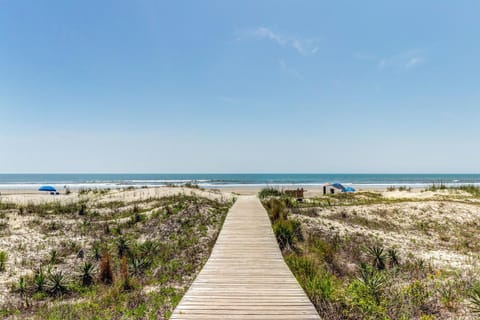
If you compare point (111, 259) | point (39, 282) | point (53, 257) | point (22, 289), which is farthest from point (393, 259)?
point (53, 257)

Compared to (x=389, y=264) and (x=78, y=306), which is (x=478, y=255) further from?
(x=78, y=306)

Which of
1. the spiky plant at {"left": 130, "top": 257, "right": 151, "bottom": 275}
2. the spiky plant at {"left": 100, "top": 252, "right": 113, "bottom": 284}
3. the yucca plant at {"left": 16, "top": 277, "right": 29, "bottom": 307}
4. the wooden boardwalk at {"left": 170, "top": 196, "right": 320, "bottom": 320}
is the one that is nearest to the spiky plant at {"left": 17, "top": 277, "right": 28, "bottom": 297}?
the yucca plant at {"left": 16, "top": 277, "right": 29, "bottom": 307}

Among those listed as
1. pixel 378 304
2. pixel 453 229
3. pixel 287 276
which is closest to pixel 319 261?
pixel 287 276

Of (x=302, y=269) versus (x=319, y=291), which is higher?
(x=319, y=291)

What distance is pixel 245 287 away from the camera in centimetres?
579

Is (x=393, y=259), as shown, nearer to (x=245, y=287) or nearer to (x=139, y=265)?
(x=245, y=287)

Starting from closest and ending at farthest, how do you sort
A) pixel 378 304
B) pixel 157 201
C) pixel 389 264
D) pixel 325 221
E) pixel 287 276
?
1. pixel 378 304
2. pixel 287 276
3. pixel 389 264
4. pixel 325 221
5. pixel 157 201

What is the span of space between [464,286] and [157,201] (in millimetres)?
16539

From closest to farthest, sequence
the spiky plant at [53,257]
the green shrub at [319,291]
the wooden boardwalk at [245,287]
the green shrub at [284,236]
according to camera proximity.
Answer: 1. the wooden boardwalk at [245,287]
2. the green shrub at [319,291]
3. the spiky plant at [53,257]
4. the green shrub at [284,236]

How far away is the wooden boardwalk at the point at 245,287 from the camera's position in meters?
4.70

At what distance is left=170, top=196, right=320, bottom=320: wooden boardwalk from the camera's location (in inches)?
185

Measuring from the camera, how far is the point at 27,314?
6016 mm

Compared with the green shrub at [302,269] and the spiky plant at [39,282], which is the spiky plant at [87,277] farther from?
the green shrub at [302,269]

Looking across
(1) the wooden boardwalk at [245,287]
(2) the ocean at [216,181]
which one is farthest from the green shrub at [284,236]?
(2) the ocean at [216,181]
